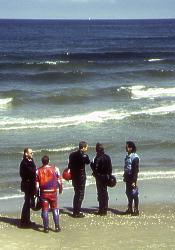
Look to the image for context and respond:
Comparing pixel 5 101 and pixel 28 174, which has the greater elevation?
pixel 5 101

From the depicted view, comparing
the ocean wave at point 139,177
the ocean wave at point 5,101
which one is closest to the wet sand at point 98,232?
the ocean wave at point 139,177

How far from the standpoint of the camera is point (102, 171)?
526 inches

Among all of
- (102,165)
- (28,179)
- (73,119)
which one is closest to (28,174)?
(28,179)

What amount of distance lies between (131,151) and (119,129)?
11892 mm

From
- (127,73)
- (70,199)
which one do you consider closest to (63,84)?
(127,73)

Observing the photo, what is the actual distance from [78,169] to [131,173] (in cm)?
100

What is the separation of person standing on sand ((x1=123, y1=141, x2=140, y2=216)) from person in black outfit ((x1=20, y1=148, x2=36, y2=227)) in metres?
1.87

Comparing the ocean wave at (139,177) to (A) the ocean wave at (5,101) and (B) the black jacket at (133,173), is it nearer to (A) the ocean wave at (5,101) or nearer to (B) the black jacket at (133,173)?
(B) the black jacket at (133,173)

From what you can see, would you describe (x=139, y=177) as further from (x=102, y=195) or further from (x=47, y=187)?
(x=47, y=187)

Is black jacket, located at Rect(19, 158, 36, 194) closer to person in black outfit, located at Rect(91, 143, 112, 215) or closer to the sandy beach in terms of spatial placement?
the sandy beach

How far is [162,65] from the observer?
57.6 m

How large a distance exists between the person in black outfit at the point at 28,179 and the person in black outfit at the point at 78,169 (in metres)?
0.95

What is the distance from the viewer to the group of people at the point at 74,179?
12.3 m

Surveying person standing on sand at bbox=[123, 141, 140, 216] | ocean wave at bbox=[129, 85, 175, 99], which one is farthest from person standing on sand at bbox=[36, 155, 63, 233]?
ocean wave at bbox=[129, 85, 175, 99]
